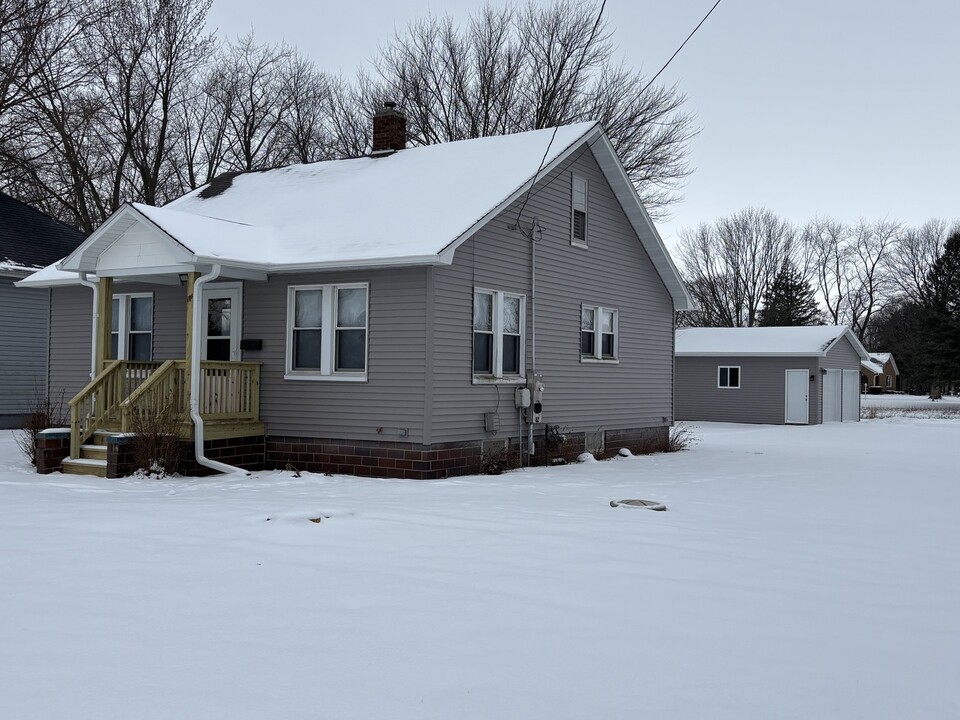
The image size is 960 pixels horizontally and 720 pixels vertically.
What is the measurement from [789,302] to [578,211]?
46658 millimetres

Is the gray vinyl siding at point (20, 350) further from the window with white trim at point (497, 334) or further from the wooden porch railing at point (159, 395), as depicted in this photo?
the window with white trim at point (497, 334)

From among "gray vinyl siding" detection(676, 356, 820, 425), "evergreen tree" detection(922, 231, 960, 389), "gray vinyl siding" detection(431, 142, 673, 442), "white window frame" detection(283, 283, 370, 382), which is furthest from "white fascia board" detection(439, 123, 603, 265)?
"evergreen tree" detection(922, 231, 960, 389)

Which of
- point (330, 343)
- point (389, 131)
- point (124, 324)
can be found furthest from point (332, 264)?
point (389, 131)

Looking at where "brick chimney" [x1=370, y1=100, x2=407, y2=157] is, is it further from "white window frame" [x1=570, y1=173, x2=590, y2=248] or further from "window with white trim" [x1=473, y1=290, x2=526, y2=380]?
"window with white trim" [x1=473, y1=290, x2=526, y2=380]

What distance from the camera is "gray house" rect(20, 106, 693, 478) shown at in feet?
42.7

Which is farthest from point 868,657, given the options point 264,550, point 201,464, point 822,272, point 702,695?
point 822,272

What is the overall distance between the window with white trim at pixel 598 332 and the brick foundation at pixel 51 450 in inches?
348

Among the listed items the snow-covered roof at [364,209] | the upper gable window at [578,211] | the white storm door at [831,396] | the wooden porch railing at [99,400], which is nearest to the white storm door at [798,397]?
the white storm door at [831,396]

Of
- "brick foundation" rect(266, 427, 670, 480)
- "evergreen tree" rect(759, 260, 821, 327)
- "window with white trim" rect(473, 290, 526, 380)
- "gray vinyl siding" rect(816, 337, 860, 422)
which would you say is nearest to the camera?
"brick foundation" rect(266, 427, 670, 480)

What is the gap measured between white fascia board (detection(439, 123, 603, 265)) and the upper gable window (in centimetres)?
72

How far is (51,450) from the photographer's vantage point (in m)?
12.9

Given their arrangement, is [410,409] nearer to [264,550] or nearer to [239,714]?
[264,550]

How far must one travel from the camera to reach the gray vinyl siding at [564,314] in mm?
13461

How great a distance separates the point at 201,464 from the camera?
1282 centimetres
